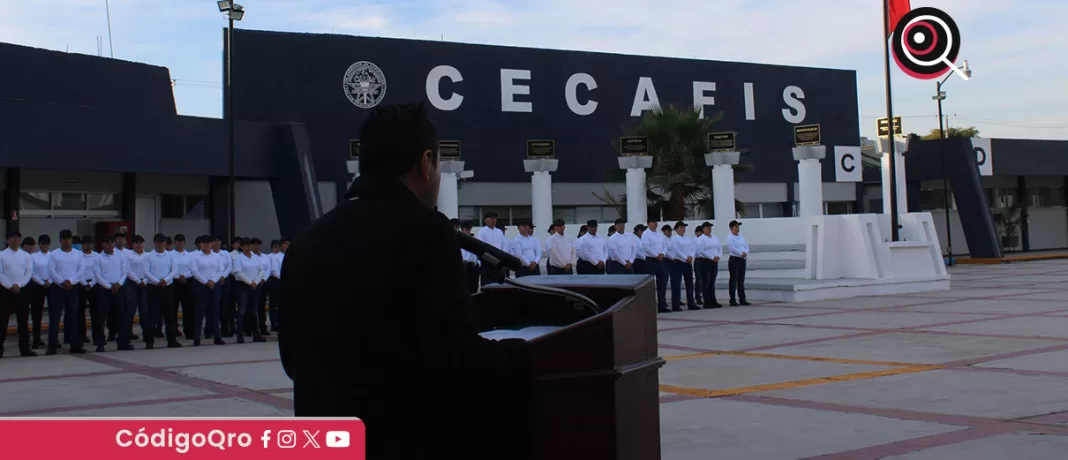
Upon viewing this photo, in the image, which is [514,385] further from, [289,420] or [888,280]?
[888,280]

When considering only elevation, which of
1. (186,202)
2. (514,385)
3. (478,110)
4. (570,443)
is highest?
(478,110)

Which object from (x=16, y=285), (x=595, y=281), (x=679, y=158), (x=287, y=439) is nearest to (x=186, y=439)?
(x=287, y=439)

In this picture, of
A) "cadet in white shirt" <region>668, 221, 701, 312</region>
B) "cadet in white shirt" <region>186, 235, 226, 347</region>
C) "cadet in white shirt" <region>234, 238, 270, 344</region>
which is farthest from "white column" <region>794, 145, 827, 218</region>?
"cadet in white shirt" <region>186, 235, 226, 347</region>

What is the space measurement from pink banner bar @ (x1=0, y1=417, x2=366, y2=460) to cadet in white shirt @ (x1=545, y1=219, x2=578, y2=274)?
56.8 feet

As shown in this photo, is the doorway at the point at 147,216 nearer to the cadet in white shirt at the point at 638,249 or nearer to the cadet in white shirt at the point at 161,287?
the cadet in white shirt at the point at 161,287

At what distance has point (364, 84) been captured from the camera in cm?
3350

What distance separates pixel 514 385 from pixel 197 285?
13892mm

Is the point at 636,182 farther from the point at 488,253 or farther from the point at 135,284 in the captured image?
the point at 488,253

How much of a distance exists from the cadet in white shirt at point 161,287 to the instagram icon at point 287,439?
13.8 meters

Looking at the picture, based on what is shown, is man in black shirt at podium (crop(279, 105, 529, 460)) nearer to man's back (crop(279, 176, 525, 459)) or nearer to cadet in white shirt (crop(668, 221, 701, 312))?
man's back (crop(279, 176, 525, 459))

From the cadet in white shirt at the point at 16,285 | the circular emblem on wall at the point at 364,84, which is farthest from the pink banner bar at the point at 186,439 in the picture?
the circular emblem on wall at the point at 364,84

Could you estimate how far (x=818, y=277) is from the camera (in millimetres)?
22734

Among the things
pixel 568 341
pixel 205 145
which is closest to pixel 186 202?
pixel 205 145

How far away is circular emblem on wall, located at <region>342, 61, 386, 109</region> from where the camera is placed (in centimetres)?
3322
